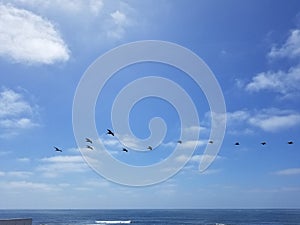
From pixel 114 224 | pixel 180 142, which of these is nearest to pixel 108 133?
pixel 180 142

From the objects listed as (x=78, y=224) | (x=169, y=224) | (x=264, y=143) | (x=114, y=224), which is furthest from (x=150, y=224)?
(x=264, y=143)

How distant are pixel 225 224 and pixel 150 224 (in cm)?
2755

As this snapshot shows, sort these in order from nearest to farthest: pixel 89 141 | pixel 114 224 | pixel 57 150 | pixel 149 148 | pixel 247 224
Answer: pixel 89 141 → pixel 149 148 → pixel 57 150 → pixel 247 224 → pixel 114 224

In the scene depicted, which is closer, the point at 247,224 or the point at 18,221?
the point at 18,221

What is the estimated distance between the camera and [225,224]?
134625mm

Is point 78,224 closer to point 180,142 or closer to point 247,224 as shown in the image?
point 247,224

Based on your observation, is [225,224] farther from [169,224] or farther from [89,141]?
[89,141]

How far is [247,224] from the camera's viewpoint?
440 ft

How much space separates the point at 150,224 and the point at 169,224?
23.3ft

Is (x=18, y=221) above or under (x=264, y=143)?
under

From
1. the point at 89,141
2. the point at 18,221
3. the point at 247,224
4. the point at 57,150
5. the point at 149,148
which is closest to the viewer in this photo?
the point at 89,141

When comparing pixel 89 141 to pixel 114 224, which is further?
pixel 114 224

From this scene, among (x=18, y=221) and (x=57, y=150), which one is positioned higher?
(x=57, y=150)

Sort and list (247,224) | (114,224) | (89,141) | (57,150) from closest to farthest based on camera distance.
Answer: (89,141) < (57,150) < (247,224) < (114,224)
